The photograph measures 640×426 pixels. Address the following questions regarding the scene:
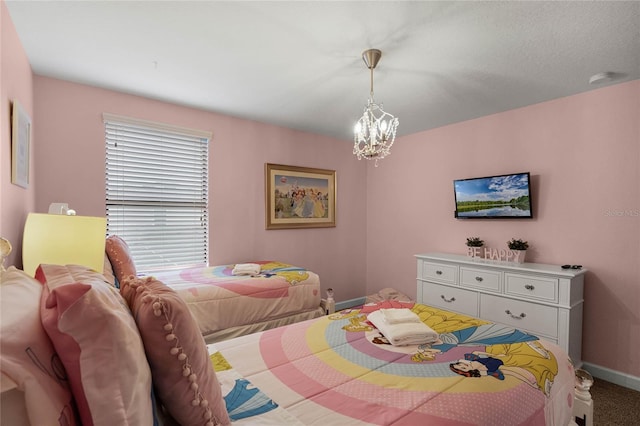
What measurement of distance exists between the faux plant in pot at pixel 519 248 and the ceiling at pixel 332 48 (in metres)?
1.45

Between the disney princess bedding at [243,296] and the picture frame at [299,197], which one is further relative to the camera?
the picture frame at [299,197]

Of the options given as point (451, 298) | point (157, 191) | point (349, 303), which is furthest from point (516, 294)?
point (157, 191)

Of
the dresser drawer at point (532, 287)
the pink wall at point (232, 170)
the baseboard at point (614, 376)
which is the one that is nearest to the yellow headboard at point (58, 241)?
the pink wall at point (232, 170)

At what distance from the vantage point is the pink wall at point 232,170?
2803mm

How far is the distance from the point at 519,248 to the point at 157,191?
3.85 meters

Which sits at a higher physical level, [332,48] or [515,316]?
[332,48]

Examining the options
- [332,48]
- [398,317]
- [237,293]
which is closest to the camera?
[398,317]

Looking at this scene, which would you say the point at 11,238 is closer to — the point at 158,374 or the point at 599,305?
the point at 158,374

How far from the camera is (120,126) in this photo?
123 inches

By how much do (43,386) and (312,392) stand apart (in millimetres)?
930

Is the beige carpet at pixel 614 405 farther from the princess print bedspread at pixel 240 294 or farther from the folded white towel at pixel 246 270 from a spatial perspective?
the folded white towel at pixel 246 270

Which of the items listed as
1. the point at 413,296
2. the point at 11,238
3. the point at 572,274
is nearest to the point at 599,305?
the point at 572,274

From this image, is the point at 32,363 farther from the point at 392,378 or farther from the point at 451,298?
the point at 451,298

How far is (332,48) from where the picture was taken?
2.21 metres
